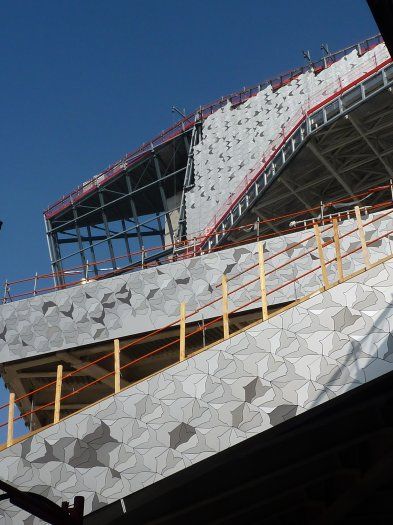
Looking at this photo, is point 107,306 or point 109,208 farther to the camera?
point 109,208

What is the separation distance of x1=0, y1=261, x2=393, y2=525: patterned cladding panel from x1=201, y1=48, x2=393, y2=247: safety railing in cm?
1246

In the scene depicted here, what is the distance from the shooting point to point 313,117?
2581cm

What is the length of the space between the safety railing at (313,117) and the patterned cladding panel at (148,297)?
4.33m

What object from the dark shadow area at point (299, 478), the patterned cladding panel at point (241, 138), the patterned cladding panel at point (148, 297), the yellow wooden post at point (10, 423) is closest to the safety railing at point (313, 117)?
the patterned cladding panel at point (148, 297)

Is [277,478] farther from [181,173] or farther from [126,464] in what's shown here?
[181,173]

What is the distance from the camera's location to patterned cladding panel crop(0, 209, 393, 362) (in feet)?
64.7

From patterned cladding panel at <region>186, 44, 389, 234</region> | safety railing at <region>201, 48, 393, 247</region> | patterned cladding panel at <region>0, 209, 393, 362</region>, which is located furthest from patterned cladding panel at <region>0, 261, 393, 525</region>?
patterned cladding panel at <region>186, 44, 389, 234</region>

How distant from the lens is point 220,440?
40.0ft

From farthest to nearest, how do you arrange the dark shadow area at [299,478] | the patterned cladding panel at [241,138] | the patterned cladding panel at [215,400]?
1. the patterned cladding panel at [241,138]
2. the dark shadow area at [299,478]
3. the patterned cladding panel at [215,400]

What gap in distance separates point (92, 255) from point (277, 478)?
34.6 meters

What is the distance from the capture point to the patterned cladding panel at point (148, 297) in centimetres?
1973

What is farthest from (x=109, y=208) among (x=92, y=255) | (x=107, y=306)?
(x=107, y=306)

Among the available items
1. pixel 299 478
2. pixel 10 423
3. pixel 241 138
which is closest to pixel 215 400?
pixel 299 478

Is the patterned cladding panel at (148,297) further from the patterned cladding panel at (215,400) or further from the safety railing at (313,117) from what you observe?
the patterned cladding panel at (215,400)
